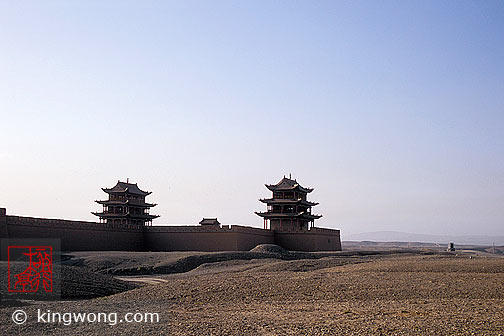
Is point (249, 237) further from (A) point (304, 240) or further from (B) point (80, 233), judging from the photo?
(B) point (80, 233)

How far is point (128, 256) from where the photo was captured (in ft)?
104

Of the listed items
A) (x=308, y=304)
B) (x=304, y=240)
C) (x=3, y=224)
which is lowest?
(x=308, y=304)

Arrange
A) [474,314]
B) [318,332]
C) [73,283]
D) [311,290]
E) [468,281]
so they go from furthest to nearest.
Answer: [73,283] → [468,281] → [311,290] → [474,314] → [318,332]

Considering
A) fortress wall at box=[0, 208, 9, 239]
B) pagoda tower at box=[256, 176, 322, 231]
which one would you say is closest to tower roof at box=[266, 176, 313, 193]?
pagoda tower at box=[256, 176, 322, 231]

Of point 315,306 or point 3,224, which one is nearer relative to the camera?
point 315,306

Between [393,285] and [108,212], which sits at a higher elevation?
[108,212]

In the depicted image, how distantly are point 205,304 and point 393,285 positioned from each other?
572cm

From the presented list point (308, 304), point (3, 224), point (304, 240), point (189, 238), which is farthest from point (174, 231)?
point (308, 304)

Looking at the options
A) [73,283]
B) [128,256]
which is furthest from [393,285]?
[128,256]

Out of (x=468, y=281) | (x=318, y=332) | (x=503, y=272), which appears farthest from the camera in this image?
(x=503, y=272)

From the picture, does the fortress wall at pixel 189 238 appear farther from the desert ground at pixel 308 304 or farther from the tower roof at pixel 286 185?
the desert ground at pixel 308 304

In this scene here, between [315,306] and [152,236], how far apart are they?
3333cm

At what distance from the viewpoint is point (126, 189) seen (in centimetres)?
5056

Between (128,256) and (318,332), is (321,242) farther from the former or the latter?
(318,332)
